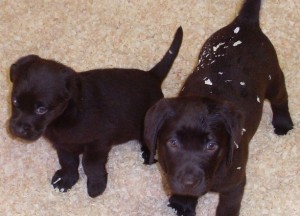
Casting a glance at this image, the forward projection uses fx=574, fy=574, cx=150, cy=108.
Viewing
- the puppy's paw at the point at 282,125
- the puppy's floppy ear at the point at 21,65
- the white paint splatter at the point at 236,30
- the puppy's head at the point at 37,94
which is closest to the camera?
the puppy's head at the point at 37,94

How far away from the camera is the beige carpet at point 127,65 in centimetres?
329

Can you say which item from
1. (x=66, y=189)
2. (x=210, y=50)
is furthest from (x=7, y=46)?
(x=210, y=50)

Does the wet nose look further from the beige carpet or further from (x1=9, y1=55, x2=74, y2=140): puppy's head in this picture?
the beige carpet

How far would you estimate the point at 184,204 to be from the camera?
10.5 feet

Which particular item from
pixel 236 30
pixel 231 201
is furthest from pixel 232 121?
pixel 236 30

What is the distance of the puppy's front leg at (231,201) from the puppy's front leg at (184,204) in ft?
0.73

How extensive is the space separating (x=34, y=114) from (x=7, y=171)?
0.84 meters

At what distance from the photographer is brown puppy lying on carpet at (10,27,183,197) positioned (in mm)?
2699

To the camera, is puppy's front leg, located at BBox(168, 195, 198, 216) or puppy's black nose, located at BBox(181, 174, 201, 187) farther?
puppy's front leg, located at BBox(168, 195, 198, 216)

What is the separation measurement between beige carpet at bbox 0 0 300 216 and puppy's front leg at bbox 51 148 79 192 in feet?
0.15

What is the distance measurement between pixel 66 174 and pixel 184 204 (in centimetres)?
71

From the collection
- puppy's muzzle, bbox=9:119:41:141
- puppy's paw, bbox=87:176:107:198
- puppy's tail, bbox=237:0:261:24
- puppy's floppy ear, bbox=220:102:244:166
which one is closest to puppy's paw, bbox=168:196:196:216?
puppy's paw, bbox=87:176:107:198

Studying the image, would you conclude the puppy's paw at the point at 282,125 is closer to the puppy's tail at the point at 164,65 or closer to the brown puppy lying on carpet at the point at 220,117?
the brown puppy lying on carpet at the point at 220,117

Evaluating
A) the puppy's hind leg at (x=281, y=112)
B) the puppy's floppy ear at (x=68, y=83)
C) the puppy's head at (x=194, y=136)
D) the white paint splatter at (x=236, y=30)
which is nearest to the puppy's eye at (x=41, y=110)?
the puppy's floppy ear at (x=68, y=83)
